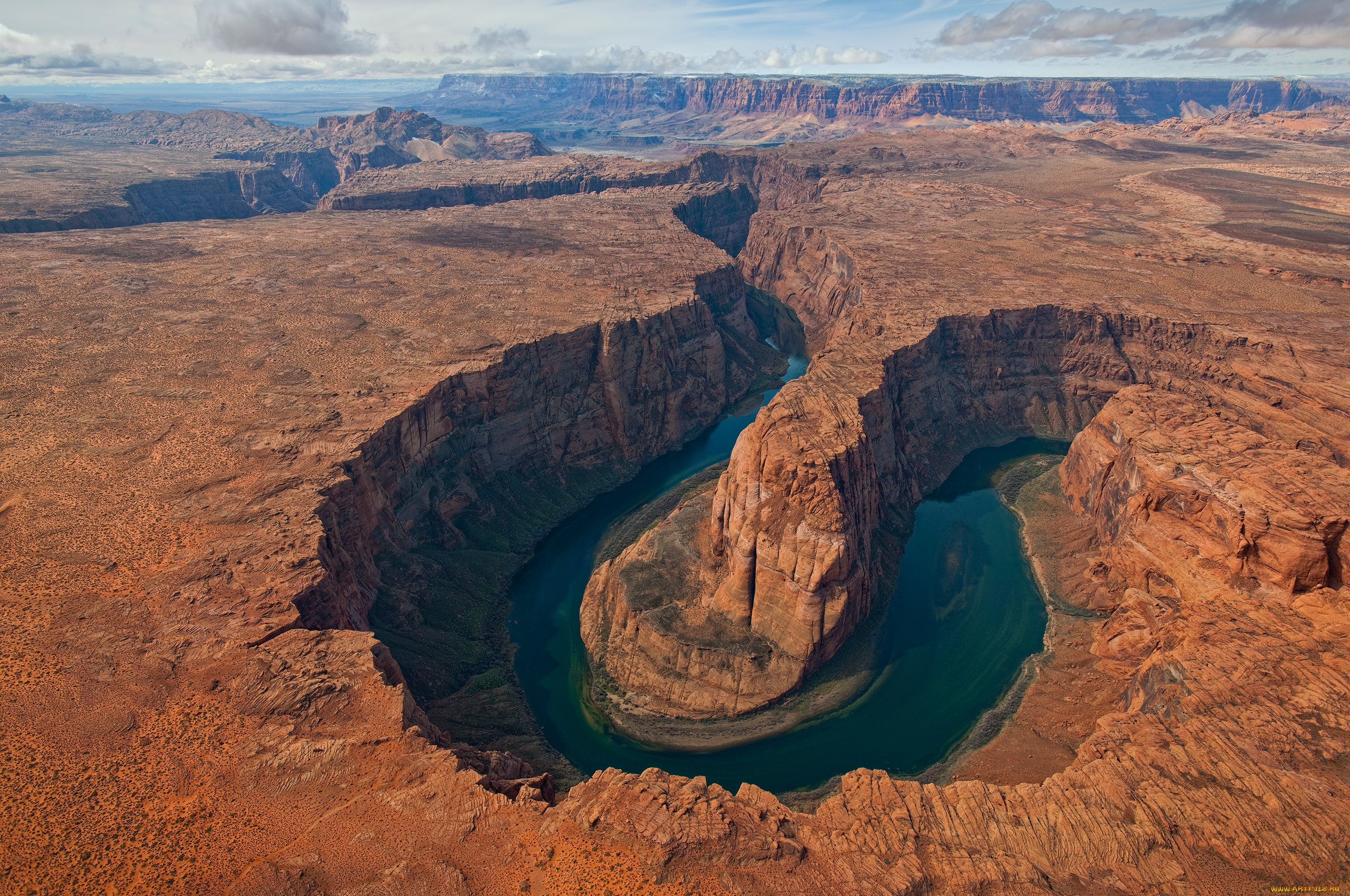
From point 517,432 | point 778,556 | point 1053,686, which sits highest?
point 778,556

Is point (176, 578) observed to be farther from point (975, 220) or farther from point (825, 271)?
point (975, 220)

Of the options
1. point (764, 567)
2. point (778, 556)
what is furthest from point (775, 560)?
point (764, 567)

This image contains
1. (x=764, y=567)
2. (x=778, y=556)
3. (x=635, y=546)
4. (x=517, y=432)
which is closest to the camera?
(x=778, y=556)

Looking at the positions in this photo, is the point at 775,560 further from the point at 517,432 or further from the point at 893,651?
the point at 517,432

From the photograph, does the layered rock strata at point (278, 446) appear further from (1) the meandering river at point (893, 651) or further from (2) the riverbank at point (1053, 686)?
(2) the riverbank at point (1053, 686)

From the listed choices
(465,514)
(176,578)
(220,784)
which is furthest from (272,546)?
(465,514)

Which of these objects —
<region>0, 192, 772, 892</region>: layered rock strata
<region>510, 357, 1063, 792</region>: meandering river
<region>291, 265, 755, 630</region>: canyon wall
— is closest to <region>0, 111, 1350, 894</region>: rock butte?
<region>0, 192, 772, 892</region>: layered rock strata
